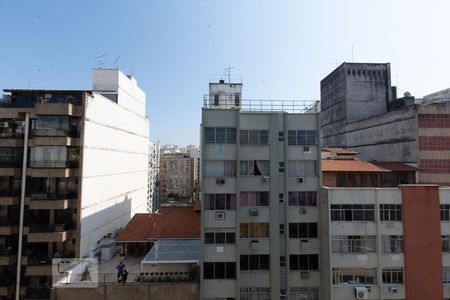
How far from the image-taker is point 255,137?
25.6 metres

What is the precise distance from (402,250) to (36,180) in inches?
1284

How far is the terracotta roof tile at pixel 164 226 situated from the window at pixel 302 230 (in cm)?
965

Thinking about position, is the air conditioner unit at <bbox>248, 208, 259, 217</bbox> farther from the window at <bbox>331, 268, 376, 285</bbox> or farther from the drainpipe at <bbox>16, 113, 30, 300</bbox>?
the drainpipe at <bbox>16, 113, 30, 300</bbox>

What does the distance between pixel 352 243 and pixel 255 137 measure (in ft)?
37.1

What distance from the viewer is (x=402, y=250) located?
23.2m

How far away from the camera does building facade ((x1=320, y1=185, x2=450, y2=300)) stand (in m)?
23.0

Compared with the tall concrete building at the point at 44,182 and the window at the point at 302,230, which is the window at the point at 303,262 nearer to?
the window at the point at 302,230

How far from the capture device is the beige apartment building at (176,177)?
4774 inches

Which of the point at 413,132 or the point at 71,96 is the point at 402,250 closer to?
the point at 413,132

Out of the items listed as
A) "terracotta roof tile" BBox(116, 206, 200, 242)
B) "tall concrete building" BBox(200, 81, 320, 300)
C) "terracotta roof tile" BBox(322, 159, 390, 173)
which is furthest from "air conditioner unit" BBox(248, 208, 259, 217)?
"terracotta roof tile" BBox(116, 206, 200, 242)

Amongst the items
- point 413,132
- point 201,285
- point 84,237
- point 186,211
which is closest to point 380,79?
point 413,132

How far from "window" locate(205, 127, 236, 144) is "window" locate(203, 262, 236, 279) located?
998cm

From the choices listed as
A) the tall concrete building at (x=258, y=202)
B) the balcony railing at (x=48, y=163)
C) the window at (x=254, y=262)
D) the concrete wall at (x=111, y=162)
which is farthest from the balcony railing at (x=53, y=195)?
the window at (x=254, y=262)

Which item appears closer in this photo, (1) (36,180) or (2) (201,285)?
(2) (201,285)
